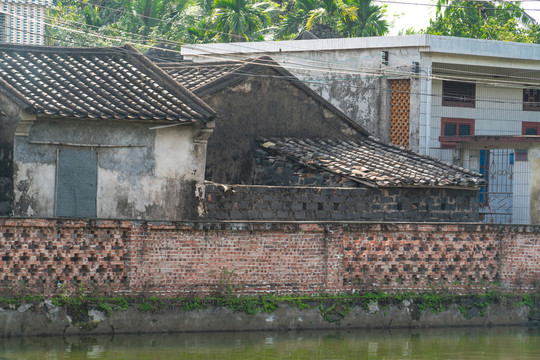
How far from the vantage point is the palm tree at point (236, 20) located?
118 ft

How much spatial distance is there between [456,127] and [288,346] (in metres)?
14.3

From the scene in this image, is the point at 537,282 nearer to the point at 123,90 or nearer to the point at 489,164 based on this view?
the point at 489,164

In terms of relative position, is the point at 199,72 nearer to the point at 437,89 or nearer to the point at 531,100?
the point at 437,89

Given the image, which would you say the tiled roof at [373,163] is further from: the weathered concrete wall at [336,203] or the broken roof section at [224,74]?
the broken roof section at [224,74]

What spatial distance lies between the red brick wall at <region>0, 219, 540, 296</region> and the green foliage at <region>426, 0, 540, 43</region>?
73.2 feet

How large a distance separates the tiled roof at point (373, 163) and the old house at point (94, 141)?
3.12 metres

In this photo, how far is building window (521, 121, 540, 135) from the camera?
28.1 m

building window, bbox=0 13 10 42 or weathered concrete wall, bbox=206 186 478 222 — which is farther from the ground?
building window, bbox=0 13 10 42

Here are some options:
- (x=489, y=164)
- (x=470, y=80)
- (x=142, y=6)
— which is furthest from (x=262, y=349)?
(x=142, y=6)

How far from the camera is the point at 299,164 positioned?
20.8 m

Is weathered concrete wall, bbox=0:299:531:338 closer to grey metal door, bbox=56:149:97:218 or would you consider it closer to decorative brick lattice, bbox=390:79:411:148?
grey metal door, bbox=56:149:97:218

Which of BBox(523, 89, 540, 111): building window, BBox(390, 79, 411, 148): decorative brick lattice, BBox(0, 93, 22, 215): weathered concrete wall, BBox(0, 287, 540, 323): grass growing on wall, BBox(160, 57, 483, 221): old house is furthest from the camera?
BBox(523, 89, 540, 111): building window

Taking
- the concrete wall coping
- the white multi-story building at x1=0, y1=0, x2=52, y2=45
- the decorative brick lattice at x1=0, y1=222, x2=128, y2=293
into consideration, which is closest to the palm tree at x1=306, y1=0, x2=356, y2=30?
the concrete wall coping

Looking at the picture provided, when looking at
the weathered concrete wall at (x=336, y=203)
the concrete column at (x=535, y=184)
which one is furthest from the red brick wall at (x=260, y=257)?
the concrete column at (x=535, y=184)
